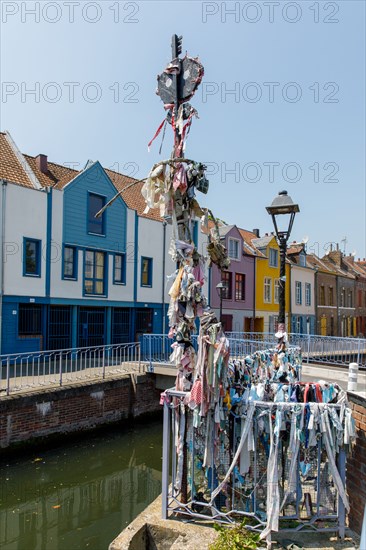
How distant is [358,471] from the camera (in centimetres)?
425

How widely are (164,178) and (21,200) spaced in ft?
45.8

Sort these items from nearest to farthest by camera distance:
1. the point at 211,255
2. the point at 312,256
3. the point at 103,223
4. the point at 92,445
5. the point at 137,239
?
the point at 211,255, the point at 92,445, the point at 103,223, the point at 137,239, the point at 312,256

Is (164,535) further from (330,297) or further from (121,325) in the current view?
(330,297)

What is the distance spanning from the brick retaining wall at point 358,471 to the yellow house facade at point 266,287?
28247 mm

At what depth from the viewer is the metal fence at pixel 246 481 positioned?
4.15 m

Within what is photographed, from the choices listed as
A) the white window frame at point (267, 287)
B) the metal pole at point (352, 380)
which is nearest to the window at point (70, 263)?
the metal pole at point (352, 380)

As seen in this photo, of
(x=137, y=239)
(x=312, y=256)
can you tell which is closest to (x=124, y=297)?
(x=137, y=239)

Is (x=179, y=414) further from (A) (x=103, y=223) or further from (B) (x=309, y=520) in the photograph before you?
(A) (x=103, y=223)

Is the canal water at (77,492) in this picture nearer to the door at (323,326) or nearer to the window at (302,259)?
the window at (302,259)

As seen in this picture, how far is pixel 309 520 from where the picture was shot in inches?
166

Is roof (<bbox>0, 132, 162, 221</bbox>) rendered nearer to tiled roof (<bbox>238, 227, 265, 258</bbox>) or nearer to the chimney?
the chimney

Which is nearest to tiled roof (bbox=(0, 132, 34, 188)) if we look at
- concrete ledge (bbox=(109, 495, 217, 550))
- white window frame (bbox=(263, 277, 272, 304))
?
concrete ledge (bbox=(109, 495, 217, 550))

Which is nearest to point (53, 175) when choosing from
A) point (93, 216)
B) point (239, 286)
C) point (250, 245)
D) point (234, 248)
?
point (93, 216)

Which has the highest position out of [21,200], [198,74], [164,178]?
[21,200]
